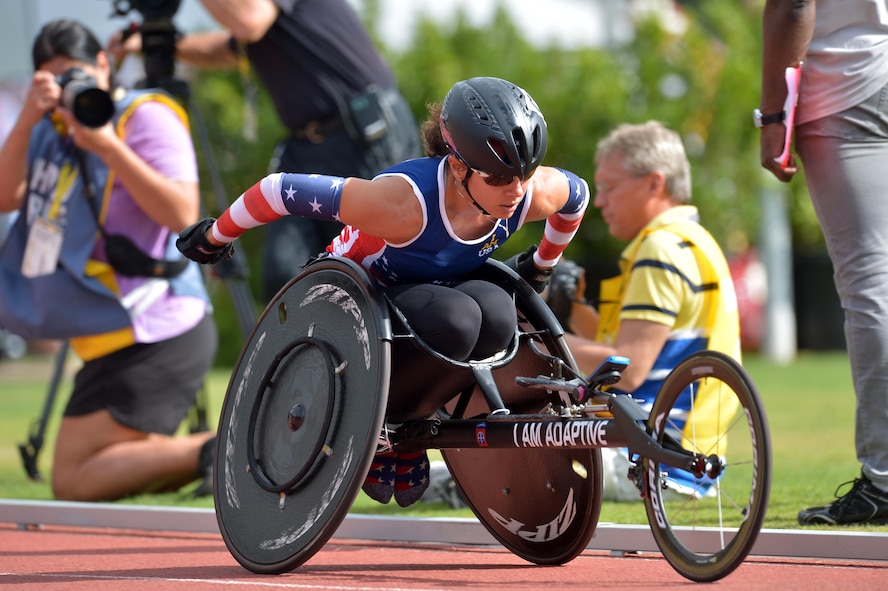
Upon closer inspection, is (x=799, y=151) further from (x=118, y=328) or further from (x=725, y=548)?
(x=118, y=328)

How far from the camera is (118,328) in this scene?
7.21 metres

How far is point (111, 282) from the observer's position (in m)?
7.27

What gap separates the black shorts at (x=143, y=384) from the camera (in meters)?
7.24

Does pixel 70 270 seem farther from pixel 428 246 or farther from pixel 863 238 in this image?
pixel 863 238

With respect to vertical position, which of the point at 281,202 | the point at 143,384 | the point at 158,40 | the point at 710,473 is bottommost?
the point at 143,384

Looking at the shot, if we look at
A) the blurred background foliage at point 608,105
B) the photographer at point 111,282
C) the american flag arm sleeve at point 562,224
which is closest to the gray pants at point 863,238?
the american flag arm sleeve at point 562,224

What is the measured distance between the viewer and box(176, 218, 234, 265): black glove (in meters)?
4.76

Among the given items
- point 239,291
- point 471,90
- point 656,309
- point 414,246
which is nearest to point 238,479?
point 414,246

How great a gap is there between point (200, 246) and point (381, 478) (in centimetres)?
105

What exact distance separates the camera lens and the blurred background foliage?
17640 mm

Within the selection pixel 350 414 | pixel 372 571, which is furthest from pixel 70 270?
pixel 350 414

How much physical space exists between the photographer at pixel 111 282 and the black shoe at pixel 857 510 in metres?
3.10

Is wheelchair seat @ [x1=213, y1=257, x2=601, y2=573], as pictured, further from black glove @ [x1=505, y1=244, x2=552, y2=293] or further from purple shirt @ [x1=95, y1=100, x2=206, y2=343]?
purple shirt @ [x1=95, y1=100, x2=206, y2=343]

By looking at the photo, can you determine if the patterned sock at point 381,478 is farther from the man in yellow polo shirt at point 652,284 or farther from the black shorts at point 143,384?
the black shorts at point 143,384
